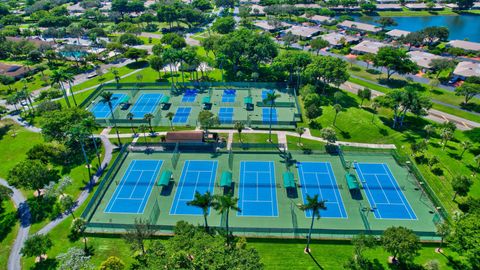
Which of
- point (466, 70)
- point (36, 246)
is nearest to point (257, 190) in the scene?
point (36, 246)

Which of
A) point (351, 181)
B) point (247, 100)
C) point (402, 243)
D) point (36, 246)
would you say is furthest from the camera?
point (247, 100)

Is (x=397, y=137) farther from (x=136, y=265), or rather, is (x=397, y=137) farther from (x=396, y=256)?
(x=136, y=265)

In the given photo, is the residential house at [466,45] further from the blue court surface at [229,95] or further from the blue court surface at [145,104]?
the blue court surface at [145,104]

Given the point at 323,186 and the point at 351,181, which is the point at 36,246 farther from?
the point at 351,181

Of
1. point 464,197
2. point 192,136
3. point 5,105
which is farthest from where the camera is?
point 5,105

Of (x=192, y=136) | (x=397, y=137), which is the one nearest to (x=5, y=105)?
(x=192, y=136)

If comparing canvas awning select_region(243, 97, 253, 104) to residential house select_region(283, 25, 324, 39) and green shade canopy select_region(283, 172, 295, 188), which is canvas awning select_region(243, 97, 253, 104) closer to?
green shade canopy select_region(283, 172, 295, 188)

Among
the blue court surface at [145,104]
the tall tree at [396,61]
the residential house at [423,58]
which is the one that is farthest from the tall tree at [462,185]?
the blue court surface at [145,104]
